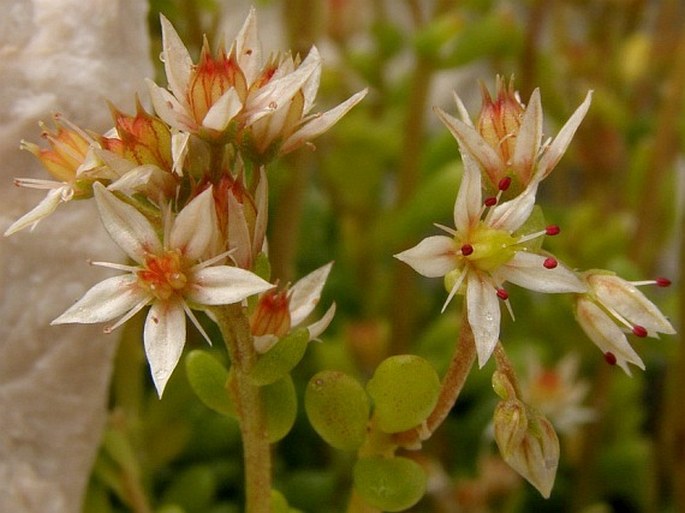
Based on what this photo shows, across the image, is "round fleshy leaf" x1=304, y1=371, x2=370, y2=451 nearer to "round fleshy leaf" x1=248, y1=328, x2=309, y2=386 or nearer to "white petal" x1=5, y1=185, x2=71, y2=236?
"round fleshy leaf" x1=248, y1=328, x2=309, y2=386

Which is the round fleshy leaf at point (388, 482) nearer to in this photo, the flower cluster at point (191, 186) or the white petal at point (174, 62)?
the flower cluster at point (191, 186)

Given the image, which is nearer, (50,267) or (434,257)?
(434,257)

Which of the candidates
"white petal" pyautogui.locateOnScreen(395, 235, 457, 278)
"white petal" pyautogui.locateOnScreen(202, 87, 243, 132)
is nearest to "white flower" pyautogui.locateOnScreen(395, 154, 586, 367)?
"white petal" pyautogui.locateOnScreen(395, 235, 457, 278)

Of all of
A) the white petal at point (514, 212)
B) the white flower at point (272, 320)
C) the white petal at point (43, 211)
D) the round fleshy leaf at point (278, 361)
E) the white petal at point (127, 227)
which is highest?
the white petal at point (43, 211)

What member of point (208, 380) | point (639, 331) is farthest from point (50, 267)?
point (639, 331)

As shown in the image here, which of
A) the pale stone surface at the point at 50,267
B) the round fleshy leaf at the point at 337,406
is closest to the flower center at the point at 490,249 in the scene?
the round fleshy leaf at the point at 337,406

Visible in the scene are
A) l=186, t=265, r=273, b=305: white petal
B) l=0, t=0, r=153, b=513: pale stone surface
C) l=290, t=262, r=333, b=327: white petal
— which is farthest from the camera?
l=0, t=0, r=153, b=513: pale stone surface

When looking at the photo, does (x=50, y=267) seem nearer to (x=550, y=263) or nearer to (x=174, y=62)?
(x=174, y=62)
